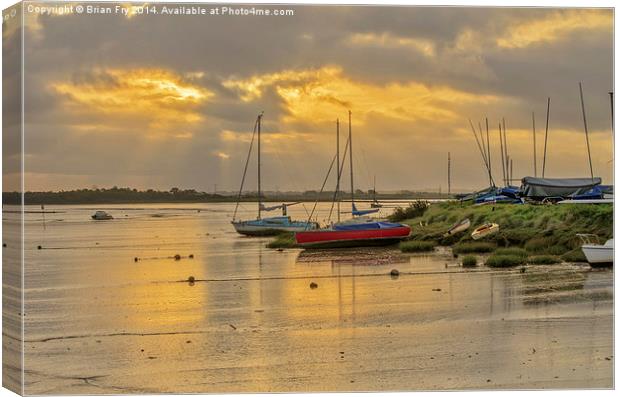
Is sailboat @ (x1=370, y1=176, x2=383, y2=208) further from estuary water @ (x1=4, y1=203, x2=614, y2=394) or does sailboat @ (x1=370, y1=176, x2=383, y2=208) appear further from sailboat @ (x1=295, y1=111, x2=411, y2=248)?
sailboat @ (x1=295, y1=111, x2=411, y2=248)

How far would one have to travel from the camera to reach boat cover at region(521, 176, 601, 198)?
9.27 m

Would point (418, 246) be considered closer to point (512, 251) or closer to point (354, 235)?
point (354, 235)

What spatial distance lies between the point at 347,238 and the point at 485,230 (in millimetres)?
6672

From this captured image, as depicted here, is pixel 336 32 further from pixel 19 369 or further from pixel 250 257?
pixel 250 257

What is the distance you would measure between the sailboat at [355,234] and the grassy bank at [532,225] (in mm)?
2185

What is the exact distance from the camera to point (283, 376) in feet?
24.5

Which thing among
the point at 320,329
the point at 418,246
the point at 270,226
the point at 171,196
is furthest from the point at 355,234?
the point at 320,329

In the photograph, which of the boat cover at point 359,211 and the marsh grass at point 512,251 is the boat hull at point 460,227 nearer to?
the marsh grass at point 512,251

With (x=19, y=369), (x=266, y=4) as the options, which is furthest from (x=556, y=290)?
(x=19, y=369)

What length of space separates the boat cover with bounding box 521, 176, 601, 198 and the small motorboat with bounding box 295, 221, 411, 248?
6470 millimetres

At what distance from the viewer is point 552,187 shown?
33.0 ft

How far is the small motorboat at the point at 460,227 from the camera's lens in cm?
1424

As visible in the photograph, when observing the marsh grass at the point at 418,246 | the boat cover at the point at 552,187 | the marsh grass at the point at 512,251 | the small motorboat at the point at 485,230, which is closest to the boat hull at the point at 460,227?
the small motorboat at the point at 485,230

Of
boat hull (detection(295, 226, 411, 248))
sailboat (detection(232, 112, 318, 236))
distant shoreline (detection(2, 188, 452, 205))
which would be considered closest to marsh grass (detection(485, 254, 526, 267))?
distant shoreline (detection(2, 188, 452, 205))
